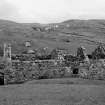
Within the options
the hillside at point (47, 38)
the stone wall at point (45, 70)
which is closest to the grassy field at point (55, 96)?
the stone wall at point (45, 70)

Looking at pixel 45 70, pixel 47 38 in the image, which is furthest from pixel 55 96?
pixel 47 38

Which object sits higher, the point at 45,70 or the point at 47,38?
the point at 47,38

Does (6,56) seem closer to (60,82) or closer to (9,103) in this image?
(60,82)

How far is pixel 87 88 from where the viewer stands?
24.7 m

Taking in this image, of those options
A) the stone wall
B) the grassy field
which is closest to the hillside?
the stone wall

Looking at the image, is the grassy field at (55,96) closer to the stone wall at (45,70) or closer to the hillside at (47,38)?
the stone wall at (45,70)

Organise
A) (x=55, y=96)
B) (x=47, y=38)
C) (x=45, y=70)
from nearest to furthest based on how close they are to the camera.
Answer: (x=55, y=96), (x=45, y=70), (x=47, y=38)

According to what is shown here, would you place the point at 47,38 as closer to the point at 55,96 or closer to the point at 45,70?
the point at 45,70

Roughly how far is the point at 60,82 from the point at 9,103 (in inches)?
418

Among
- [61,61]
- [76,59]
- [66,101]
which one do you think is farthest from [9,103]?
[76,59]

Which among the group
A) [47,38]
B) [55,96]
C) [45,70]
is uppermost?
[47,38]

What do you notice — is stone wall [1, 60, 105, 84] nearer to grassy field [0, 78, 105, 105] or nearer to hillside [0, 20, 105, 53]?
grassy field [0, 78, 105, 105]

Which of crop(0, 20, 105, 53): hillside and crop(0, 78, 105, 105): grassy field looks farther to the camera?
crop(0, 20, 105, 53): hillside

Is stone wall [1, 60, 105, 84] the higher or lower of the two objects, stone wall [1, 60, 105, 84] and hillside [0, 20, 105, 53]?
the lower
